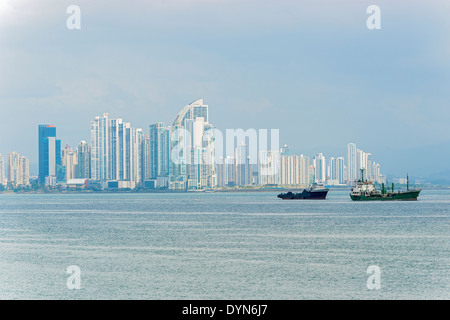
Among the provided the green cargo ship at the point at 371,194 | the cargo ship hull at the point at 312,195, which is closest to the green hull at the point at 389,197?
the green cargo ship at the point at 371,194

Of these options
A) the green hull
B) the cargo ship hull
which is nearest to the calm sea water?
the green hull

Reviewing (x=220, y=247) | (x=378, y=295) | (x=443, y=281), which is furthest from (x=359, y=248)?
(x=378, y=295)

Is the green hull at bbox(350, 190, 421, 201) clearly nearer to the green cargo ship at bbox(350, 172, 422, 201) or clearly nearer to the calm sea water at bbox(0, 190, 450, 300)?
the green cargo ship at bbox(350, 172, 422, 201)

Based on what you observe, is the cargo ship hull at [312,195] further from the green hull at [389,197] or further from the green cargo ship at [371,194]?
the green hull at [389,197]

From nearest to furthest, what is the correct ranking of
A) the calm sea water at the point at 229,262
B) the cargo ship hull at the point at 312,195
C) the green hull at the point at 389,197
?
1. the calm sea water at the point at 229,262
2. the green hull at the point at 389,197
3. the cargo ship hull at the point at 312,195

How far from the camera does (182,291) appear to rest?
2658 cm

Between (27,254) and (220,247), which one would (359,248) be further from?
(27,254)

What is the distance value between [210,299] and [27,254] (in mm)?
16996

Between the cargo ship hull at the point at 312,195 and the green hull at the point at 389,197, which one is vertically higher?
the green hull at the point at 389,197

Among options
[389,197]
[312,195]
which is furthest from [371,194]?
[312,195]

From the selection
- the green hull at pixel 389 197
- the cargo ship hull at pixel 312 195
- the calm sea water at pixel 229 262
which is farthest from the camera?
the cargo ship hull at pixel 312 195

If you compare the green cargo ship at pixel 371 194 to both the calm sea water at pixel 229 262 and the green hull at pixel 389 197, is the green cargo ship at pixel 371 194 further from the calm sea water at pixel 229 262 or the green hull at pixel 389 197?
the calm sea water at pixel 229 262

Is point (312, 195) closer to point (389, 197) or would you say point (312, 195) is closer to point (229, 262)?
point (389, 197)

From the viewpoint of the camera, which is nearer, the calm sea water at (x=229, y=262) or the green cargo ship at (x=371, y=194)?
the calm sea water at (x=229, y=262)
